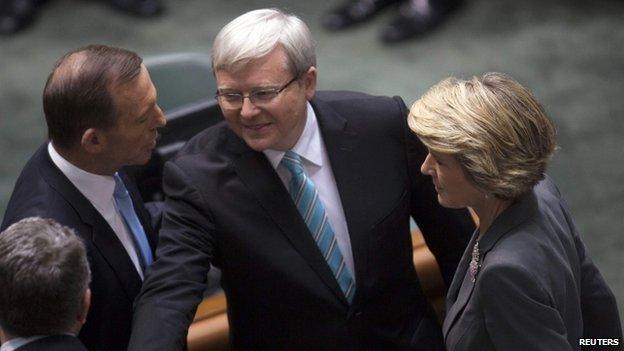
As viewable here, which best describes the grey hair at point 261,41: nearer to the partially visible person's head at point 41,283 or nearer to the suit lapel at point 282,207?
the suit lapel at point 282,207

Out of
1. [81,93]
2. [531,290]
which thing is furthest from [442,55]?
[531,290]

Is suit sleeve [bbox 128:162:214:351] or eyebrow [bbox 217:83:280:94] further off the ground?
eyebrow [bbox 217:83:280:94]

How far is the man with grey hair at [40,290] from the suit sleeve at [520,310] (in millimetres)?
774

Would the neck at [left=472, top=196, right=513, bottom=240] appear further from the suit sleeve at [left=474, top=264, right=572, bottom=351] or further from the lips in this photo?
the lips

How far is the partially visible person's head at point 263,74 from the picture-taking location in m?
2.43

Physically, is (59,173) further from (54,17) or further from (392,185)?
(54,17)

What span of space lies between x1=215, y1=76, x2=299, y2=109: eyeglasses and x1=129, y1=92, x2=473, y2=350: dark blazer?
0.12 meters

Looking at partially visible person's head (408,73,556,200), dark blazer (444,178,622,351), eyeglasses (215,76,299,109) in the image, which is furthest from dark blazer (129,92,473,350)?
partially visible person's head (408,73,556,200)

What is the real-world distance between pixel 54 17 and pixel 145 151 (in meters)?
4.55

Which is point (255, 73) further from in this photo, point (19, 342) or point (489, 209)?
point (19, 342)

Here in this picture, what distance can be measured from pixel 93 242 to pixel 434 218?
2.60ft


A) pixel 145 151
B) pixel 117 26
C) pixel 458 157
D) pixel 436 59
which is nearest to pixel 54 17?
pixel 117 26

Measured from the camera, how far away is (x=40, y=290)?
2.10 meters

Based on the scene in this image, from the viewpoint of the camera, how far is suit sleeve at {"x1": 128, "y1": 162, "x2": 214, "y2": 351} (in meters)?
2.32
